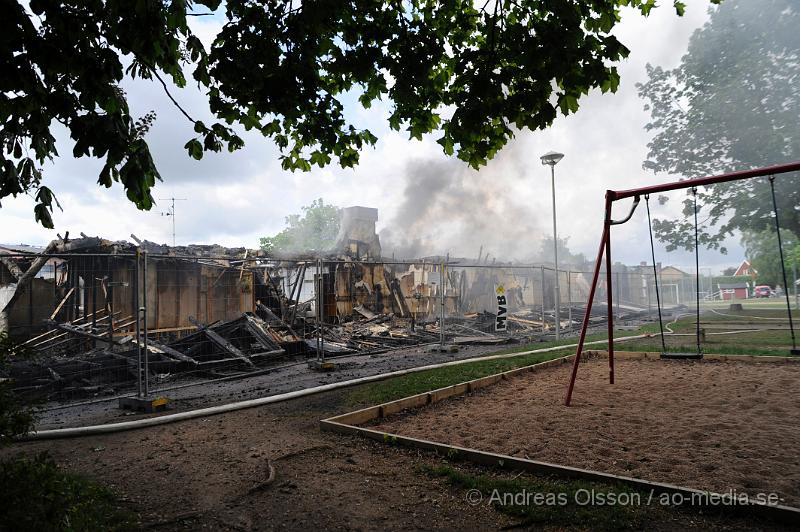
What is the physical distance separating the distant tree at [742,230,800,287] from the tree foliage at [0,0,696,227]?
106 ft

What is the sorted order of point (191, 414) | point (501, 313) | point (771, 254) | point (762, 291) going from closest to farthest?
point (191, 414)
point (501, 313)
point (771, 254)
point (762, 291)

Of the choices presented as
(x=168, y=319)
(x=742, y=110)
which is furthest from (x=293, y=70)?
(x=742, y=110)

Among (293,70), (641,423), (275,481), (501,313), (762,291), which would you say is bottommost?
(275,481)

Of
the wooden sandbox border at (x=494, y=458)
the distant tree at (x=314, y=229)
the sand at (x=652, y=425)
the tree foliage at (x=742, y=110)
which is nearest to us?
the wooden sandbox border at (x=494, y=458)

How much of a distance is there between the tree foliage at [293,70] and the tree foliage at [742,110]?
18.7m

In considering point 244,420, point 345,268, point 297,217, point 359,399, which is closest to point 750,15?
point 345,268

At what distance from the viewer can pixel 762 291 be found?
67.9 m

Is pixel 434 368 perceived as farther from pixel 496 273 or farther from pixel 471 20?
pixel 496 273

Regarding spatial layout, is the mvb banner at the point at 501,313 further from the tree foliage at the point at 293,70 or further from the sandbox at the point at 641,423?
the tree foliage at the point at 293,70

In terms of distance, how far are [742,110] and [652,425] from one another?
20.9m

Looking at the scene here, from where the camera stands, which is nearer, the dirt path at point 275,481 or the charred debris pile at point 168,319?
the dirt path at point 275,481

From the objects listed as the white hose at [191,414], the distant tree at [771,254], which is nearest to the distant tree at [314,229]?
the distant tree at [771,254]

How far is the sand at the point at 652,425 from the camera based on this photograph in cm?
388

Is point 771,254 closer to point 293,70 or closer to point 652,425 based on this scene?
point 652,425
